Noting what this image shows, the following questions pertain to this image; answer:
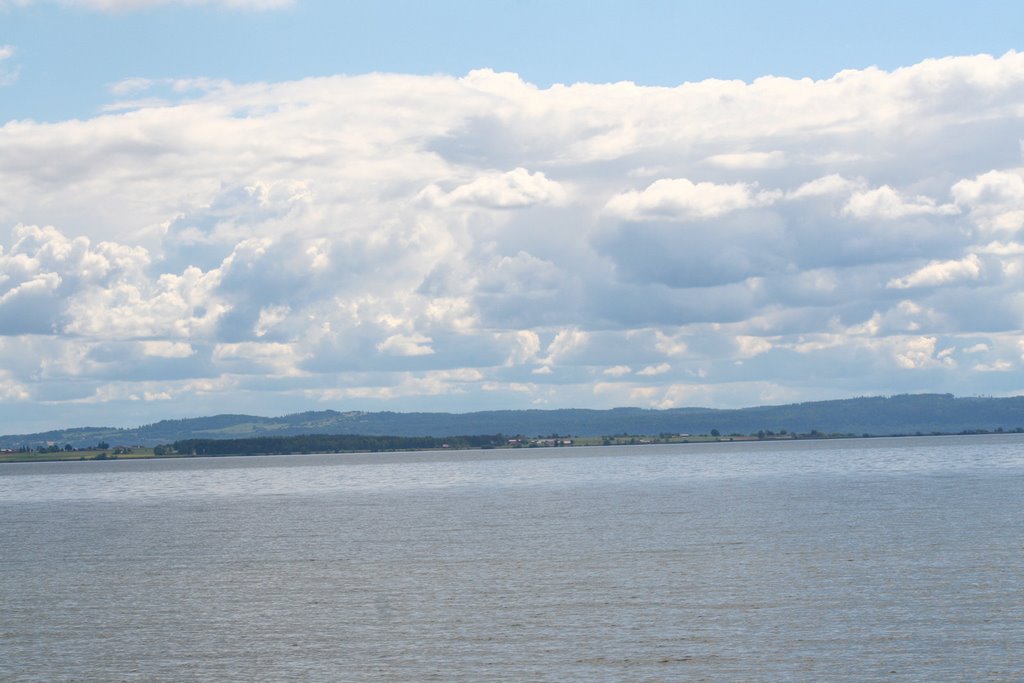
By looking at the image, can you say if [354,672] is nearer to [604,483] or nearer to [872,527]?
[872,527]

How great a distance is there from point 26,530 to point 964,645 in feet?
289

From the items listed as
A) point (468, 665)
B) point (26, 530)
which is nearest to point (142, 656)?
point (468, 665)

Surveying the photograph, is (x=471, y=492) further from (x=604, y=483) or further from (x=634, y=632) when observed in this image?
(x=634, y=632)

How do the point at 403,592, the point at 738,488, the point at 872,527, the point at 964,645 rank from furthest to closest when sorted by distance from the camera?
the point at 738,488, the point at 872,527, the point at 403,592, the point at 964,645

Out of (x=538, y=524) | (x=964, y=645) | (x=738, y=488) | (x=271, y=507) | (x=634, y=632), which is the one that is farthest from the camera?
(x=738, y=488)

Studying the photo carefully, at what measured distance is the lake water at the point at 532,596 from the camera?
41.6 meters

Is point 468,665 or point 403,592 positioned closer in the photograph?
point 468,665

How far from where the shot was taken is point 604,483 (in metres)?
176

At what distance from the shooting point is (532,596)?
182 ft

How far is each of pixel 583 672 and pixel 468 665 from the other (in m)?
4.29

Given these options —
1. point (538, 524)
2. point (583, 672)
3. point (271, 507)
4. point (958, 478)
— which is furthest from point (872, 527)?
point (958, 478)

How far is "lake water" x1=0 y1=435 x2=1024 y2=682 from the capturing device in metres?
41.6

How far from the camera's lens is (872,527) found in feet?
280

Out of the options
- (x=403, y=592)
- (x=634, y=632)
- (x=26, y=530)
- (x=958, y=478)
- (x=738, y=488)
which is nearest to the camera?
(x=634, y=632)
